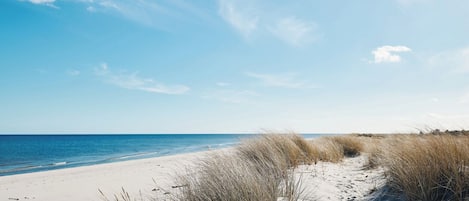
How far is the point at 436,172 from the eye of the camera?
11.4ft

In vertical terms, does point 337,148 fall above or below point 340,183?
above

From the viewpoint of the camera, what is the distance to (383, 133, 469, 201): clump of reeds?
328 cm

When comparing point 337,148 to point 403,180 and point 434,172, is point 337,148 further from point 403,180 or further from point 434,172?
point 434,172

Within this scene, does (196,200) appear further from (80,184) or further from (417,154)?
(80,184)

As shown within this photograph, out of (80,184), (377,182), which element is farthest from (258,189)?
(80,184)

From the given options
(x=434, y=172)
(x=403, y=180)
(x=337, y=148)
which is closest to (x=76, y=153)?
(x=337, y=148)

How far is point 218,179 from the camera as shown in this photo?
3.47 metres

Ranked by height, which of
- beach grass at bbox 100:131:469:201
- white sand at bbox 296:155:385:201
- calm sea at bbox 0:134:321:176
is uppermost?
beach grass at bbox 100:131:469:201

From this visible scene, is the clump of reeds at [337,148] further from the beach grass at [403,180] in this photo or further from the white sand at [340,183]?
the beach grass at [403,180]

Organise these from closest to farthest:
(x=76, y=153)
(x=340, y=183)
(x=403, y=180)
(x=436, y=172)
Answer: (x=436, y=172) < (x=403, y=180) < (x=340, y=183) < (x=76, y=153)

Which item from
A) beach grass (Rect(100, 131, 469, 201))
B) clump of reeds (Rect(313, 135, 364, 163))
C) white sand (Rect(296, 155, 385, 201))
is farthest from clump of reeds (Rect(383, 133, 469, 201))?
clump of reeds (Rect(313, 135, 364, 163))

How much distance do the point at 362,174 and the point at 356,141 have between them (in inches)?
208

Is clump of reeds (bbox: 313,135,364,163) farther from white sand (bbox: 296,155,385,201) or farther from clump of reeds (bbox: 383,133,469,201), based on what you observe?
clump of reeds (bbox: 383,133,469,201)

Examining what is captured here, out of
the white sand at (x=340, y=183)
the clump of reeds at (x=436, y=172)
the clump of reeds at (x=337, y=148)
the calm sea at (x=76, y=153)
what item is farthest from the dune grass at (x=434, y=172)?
the clump of reeds at (x=337, y=148)
